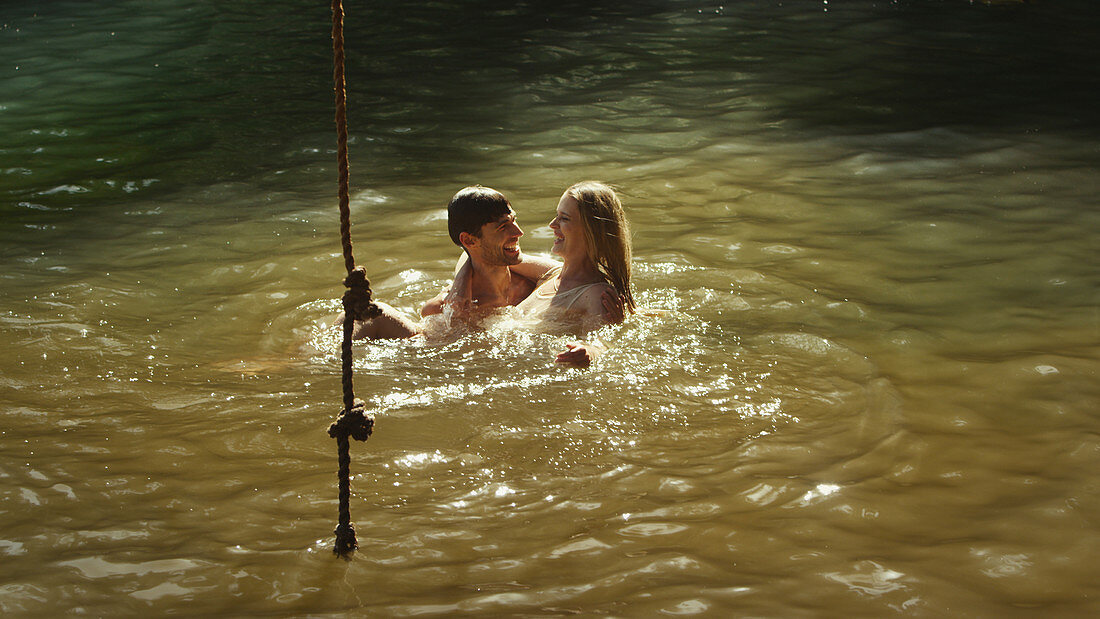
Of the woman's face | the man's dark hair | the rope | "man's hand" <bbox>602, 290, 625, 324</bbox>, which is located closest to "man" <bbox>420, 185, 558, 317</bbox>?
the man's dark hair

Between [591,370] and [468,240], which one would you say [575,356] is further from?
[468,240]

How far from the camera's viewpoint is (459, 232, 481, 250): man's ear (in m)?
5.11

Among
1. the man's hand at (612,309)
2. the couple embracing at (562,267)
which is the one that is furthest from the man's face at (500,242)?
the man's hand at (612,309)

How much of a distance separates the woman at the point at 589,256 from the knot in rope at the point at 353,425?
190cm

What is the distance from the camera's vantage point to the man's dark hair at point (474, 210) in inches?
198

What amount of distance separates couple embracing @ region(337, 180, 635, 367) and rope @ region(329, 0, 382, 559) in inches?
68.8

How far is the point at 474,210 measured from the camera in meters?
5.04

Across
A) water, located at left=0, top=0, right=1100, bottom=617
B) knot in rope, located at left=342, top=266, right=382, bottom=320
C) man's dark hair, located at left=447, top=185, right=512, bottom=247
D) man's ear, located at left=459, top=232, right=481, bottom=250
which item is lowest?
water, located at left=0, top=0, right=1100, bottom=617

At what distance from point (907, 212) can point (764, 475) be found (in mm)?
3504

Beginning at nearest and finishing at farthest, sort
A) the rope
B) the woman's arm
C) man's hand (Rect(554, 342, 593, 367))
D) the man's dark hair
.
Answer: the rope → man's hand (Rect(554, 342, 593, 367)) → the man's dark hair → the woman's arm

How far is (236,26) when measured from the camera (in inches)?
549

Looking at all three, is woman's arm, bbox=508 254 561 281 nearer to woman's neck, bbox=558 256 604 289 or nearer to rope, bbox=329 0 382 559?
woman's neck, bbox=558 256 604 289

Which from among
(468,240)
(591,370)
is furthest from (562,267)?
(591,370)

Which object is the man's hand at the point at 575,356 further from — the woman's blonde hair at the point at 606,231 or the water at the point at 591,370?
the woman's blonde hair at the point at 606,231
